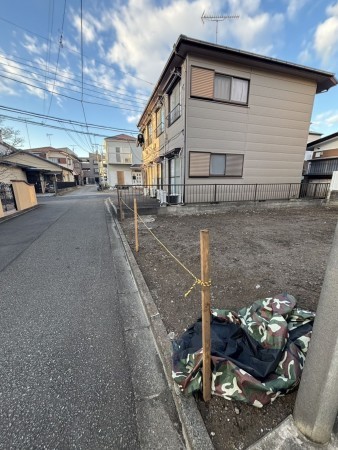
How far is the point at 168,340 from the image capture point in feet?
6.71

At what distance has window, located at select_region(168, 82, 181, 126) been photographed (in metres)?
8.67

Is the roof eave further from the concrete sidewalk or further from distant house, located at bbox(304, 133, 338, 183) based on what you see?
the concrete sidewalk

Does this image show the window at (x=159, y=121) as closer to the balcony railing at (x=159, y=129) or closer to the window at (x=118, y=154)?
the balcony railing at (x=159, y=129)

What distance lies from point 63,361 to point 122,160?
29.8 meters

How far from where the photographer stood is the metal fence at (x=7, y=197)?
9.19 m

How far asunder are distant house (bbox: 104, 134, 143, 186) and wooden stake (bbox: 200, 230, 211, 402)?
28290 mm

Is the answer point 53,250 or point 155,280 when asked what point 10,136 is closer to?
point 53,250

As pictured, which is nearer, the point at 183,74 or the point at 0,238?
the point at 0,238

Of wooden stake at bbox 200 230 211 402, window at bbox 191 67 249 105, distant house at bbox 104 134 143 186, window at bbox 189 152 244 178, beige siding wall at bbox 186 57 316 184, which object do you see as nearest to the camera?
wooden stake at bbox 200 230 211 402

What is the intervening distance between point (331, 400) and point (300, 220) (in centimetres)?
782

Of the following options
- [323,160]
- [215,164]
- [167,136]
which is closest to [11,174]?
[167,136]

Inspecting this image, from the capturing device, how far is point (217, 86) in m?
8.30

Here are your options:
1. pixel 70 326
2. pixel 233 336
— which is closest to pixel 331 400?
pixel 233 336

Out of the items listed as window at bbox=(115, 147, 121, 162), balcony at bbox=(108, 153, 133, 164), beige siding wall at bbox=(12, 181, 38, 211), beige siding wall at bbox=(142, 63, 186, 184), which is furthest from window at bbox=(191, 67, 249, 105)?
window at bbox=(115, 147, 121, 162)
